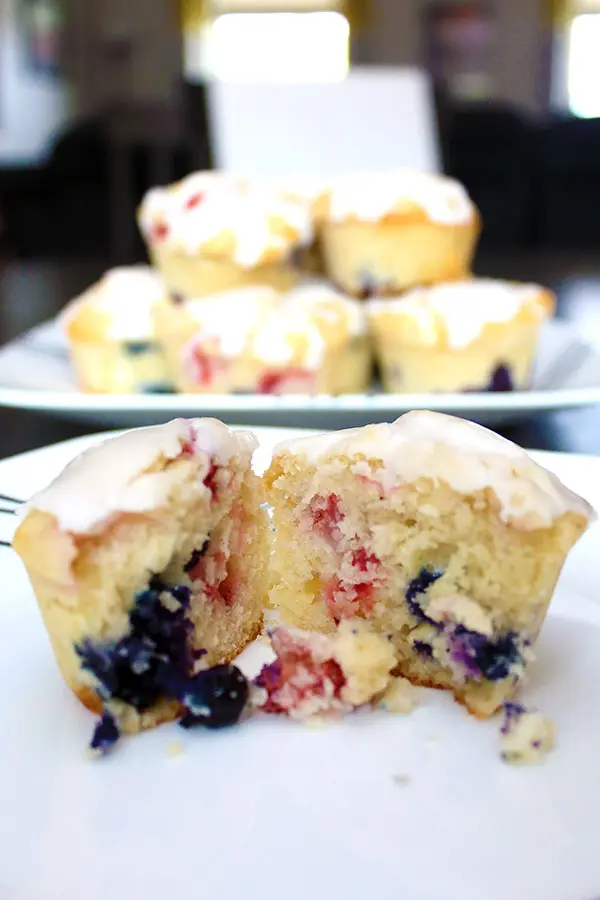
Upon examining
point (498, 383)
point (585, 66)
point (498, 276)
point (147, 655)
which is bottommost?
point (498, 276)

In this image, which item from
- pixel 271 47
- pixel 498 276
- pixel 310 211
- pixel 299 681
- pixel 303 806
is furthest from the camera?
pixel 271 47

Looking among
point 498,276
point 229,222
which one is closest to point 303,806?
point 229,222

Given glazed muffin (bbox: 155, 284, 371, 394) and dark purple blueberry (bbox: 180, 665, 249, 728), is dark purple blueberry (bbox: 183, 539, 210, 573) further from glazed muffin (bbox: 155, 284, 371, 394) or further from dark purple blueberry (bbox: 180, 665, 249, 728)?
glazed muffin (bbox: 155, 284, 371, 394)

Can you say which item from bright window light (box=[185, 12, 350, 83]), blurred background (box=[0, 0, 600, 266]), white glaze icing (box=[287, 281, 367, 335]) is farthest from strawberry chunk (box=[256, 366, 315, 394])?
bright window light (box=[185, 12, 350, 83])

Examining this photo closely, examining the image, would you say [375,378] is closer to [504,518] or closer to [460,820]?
[504,518]

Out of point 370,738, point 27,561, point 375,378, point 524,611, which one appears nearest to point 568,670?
point 524,611

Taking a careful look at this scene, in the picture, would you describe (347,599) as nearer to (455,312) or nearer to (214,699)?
(214,699)

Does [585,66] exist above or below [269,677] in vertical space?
below
